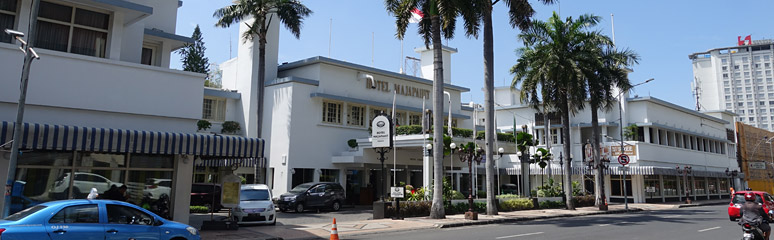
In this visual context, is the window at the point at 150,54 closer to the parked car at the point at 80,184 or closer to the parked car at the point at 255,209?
the parked car at the point at 80,184

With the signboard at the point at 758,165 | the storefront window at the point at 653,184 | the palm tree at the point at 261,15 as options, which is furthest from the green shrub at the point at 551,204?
the signboard at the point at 758,165

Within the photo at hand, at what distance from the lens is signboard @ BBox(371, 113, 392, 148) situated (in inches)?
896

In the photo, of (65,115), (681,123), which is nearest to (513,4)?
(65,115)

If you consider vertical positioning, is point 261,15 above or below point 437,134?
above

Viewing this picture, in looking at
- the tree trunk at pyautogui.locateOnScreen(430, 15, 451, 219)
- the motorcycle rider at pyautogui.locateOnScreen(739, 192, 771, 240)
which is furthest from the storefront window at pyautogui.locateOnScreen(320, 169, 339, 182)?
the motorcycle rider at pyautogui.locateOnScreen(739, 192, 771, 240)

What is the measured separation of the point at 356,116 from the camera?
33750mm

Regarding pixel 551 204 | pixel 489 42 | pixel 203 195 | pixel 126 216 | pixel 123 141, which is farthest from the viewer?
pixel 551 204

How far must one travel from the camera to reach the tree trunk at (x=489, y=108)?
78.2 feet

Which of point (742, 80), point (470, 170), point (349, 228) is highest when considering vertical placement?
point (742, 80)

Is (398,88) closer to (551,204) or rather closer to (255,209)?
(551,204)

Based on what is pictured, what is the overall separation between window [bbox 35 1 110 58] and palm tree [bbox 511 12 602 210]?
908 inches

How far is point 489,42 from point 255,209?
13689 mm

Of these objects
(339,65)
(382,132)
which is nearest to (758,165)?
(339,65)

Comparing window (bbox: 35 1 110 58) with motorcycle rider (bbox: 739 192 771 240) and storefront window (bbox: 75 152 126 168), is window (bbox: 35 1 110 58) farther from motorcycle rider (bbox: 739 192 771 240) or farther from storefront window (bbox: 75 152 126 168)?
motorcycle rider (bbox: 739 192 771 240)
